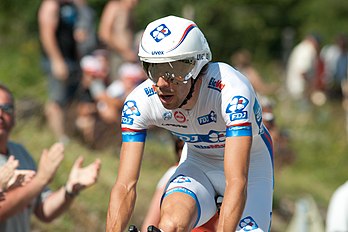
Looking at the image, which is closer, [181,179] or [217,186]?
[181,179]

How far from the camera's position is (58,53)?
38.2ft

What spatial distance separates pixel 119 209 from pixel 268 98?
10333 mm

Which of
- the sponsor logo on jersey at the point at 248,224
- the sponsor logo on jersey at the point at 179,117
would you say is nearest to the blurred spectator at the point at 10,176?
the sponsor logo on jersey at the point at 179,117

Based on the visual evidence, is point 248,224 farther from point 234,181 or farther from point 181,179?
point 234,181

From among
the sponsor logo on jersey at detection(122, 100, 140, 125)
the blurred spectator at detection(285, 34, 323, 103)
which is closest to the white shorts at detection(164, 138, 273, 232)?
the sponsor logo on jersey at detection(122, 100, 140, 125)

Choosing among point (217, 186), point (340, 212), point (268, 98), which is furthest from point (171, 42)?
point (268, 98)

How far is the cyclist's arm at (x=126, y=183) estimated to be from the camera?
5.88m

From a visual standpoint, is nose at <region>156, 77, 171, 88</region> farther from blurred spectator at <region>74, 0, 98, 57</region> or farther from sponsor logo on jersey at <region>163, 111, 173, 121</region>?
blurred spectator at <region>74, 0, 98, 57</region>

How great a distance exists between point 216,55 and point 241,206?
52.0ft

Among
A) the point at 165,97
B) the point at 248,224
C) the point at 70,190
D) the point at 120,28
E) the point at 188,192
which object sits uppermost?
the point at 120,28

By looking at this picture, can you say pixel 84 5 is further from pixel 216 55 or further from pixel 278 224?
pixel 216 55

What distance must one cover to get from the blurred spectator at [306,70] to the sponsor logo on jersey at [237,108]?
12.0 metres

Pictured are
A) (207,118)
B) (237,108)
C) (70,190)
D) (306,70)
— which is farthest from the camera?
(306,70)

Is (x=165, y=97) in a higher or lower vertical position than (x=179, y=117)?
higher
